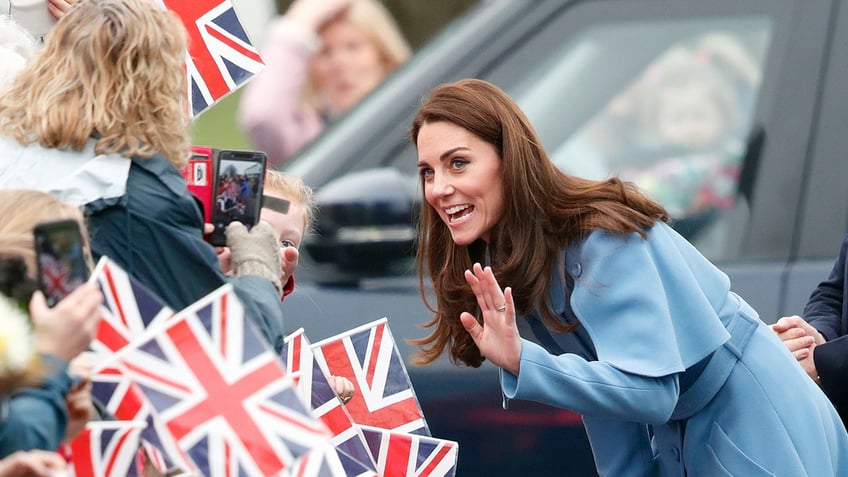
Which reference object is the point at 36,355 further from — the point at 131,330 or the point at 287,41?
the point at 287,41

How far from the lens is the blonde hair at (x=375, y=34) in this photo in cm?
789

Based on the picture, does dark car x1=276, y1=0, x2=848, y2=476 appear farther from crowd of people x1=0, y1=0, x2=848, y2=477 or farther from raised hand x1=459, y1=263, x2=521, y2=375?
raised hand x1=459, y1=263, x2=521, y2=375

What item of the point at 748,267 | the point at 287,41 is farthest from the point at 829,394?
the point at 287,41

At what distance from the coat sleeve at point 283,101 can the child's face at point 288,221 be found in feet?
14.7

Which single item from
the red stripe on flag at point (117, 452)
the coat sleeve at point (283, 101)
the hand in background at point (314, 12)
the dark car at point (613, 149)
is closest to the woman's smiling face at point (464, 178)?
the red stripe on flag at point (117, 452)

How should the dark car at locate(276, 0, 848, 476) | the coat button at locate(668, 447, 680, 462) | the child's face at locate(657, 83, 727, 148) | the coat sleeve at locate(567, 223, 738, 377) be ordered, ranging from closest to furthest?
the coat sleeve at locate(567, 223, 738, 377), the coat button at locate(668, 447, 680, 462), the dark car at locate(276, 0, 848, 476), the child's face at locate(657, 83, 727, 148)

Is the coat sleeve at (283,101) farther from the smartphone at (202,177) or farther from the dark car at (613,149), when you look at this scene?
the smartphone at (202,177)

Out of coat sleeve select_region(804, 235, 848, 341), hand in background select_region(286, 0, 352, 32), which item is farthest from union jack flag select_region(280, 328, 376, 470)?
hand in background select_region(286, 0, 352, 32)

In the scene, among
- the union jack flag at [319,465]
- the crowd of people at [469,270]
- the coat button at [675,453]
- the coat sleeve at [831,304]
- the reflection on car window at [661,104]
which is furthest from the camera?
the reflection on car window at [661,104]

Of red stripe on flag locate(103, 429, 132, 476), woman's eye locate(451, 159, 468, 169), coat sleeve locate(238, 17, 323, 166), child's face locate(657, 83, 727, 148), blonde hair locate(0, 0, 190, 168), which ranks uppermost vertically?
blonde hair locate(0, 0, 190, 168)

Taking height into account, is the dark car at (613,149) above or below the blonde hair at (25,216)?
below

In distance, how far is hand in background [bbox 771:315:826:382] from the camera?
373 centimetres

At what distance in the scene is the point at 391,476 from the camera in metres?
3.46

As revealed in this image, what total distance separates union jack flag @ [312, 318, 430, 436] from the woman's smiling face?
37 cm
